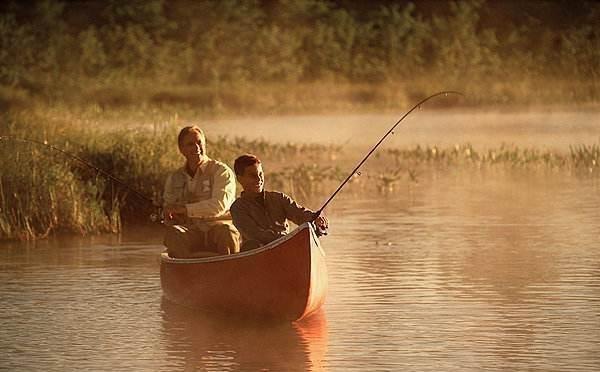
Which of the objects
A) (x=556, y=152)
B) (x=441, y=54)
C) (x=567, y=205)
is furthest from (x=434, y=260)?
(x=441, y=54)

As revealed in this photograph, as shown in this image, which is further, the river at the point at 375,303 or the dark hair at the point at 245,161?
the dark hair at the point at 245,161

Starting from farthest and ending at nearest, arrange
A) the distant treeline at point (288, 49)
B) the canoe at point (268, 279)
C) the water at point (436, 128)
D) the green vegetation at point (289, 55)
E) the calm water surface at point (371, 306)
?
the distant treeline at point (288, 49) → the green vegetation at point (289, 55) → the water at point (436, 128) → the canoe at point (268, 279) → the calm water surface at point (371, 306)

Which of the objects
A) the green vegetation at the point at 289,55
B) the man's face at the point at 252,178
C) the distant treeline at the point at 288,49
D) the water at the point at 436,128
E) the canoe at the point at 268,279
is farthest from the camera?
the distant treeline at the point at 288,49

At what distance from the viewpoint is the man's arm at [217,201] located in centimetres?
1316

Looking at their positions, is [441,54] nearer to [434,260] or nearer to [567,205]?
[567,205]

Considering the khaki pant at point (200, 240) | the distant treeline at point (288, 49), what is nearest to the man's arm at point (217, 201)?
the khaki pant at point (200, 240)

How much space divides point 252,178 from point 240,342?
1201mm

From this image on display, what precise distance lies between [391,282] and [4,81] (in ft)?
92.4

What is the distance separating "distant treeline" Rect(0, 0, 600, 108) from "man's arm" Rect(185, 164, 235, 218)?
27820 mm

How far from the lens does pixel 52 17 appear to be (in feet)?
157

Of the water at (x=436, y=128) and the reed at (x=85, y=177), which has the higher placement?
the water at (x=436, y=128)

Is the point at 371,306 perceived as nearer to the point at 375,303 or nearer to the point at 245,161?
the point at 375,303

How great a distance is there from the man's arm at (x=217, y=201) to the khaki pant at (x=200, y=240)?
0.12m

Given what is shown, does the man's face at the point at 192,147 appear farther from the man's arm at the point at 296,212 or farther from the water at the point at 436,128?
the water at the point at 436,128
